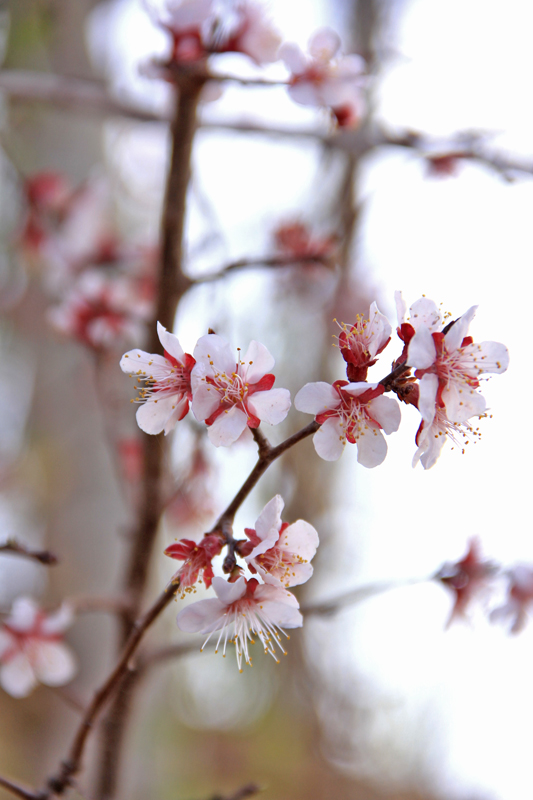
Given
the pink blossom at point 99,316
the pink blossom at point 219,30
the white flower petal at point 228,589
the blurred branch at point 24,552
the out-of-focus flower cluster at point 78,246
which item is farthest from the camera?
the out-of-focus flower cluster at point 78,246

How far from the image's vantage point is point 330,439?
1.69 ft

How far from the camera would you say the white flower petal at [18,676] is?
34.9 inches

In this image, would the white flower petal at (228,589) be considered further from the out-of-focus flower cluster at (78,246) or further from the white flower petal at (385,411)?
the out-of-focus flower cluster at (78,246)

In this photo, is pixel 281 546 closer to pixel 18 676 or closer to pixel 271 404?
pixel 271 404

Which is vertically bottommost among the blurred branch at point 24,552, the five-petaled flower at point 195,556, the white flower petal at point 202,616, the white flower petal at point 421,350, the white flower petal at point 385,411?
the white flower petal at point 202,616

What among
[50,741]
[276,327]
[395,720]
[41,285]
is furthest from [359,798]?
[41,285]

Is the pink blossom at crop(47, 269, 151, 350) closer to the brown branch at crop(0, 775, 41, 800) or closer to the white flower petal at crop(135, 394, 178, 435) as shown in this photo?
the white flower petal at crop(135, 394, 178, 435)

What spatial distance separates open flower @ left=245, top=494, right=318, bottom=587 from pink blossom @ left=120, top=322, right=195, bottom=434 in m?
0.14

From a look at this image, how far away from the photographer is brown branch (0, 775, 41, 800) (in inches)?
22.0

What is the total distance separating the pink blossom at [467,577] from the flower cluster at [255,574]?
40cm

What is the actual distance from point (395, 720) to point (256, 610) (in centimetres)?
311

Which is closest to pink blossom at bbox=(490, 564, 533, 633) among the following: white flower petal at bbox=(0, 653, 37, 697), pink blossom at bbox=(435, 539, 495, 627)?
pink blossom at bbox=(435, 539, 495, 627)

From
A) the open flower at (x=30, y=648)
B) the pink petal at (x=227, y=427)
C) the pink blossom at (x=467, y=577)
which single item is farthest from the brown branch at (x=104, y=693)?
the pink blossom at (x=467, y=577)

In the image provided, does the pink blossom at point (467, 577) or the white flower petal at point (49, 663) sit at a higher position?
the pink blossom at point (467, 577)
